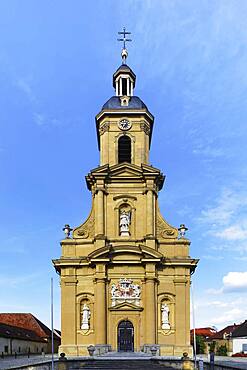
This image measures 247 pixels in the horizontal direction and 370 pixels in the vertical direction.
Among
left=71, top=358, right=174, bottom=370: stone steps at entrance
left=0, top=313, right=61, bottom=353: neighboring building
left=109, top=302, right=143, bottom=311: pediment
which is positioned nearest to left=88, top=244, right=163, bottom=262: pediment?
left=109, top=302, right=143, bottom=311: pediment

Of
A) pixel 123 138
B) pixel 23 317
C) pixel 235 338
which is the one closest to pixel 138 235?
pixel 123 138

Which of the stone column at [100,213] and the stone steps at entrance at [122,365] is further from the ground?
the stone column at [100,213]

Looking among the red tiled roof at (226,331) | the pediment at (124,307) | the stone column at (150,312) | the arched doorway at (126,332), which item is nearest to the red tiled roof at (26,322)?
the red tiled roof at (226,331)

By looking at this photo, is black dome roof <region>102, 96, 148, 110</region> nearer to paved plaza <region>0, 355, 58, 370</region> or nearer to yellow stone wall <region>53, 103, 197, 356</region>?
yellow stone wall <region>53, 103, 197, 356</region>

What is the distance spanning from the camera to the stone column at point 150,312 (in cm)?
4077

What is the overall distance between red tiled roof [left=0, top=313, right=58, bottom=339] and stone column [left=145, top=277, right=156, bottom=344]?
3278 cm

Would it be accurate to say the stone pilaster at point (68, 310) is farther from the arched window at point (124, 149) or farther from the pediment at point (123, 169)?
the arched window at point (124, 149)

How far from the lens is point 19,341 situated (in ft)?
191

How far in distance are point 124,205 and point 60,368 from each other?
17750mm

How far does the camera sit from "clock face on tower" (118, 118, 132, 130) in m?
46.8

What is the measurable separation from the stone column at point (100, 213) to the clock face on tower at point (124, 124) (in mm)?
6188

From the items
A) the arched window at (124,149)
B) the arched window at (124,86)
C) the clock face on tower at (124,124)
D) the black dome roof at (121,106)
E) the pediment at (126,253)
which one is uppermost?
the arched window at (124,86)

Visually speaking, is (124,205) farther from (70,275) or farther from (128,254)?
(70,275)

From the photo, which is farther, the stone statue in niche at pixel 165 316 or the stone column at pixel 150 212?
the stone column at pixel 150 212
